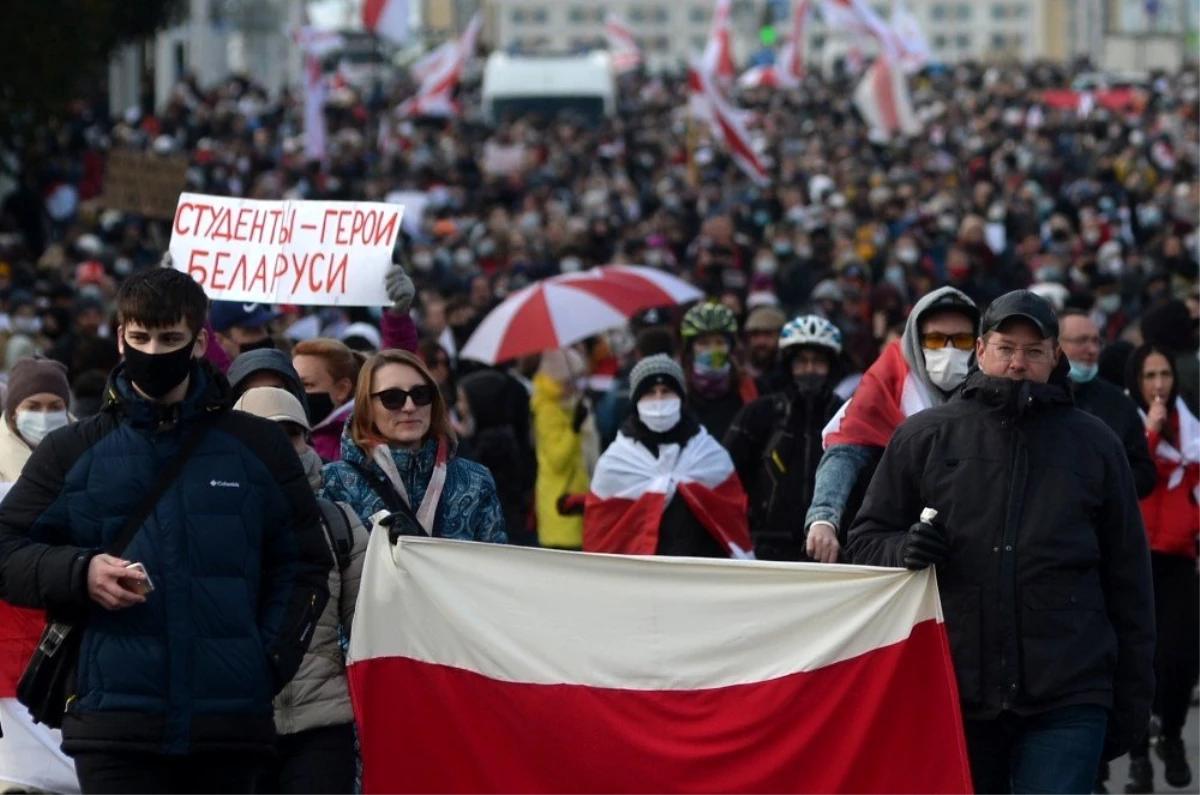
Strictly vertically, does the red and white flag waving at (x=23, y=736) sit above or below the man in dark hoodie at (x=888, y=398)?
below

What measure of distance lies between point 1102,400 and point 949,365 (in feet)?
6.54

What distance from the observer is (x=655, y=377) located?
9.70 m

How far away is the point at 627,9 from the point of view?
142500 millimetres

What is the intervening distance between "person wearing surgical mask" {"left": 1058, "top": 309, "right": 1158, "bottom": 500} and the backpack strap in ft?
9.88

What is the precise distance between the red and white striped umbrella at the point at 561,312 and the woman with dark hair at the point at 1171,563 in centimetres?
389

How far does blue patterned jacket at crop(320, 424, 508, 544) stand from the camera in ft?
23.0

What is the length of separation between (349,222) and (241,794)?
4.01 metres

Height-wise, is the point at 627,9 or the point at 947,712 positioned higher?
the point at 627,9

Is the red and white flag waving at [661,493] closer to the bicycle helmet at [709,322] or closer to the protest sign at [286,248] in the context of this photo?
the protest sign at [286,248]

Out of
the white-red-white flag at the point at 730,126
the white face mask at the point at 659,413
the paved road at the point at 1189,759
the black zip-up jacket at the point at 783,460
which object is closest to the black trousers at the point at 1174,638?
the paved road at the point at 1189,759

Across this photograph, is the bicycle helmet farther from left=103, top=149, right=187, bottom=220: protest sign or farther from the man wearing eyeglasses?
the man wearing eyeglasses

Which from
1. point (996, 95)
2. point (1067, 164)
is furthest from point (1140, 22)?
point (1067, 164)

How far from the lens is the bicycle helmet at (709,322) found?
11.5 meters

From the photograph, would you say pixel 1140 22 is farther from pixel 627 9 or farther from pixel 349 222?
pixel 349 222
